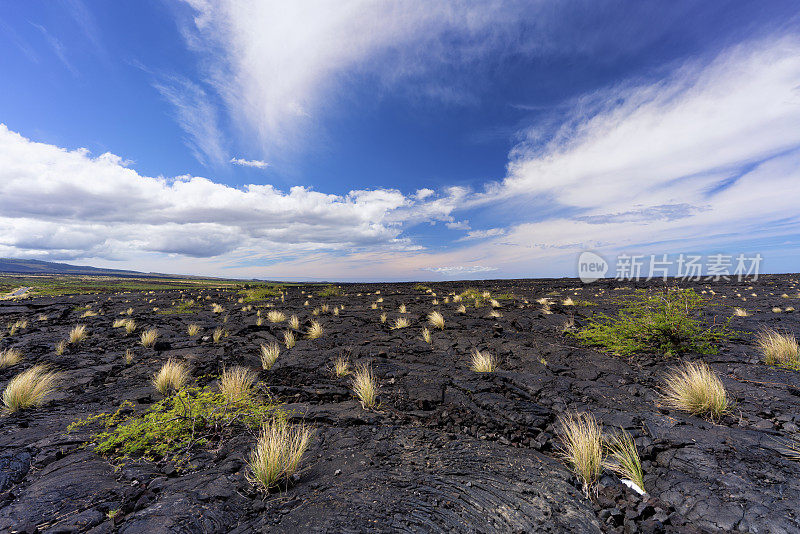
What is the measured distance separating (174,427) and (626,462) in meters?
6.60

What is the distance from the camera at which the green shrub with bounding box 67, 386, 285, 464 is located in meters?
4.46

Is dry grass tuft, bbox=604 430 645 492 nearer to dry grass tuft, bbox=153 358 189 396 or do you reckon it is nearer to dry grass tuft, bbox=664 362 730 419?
dry grass tuft, bbox=664 362 730 419

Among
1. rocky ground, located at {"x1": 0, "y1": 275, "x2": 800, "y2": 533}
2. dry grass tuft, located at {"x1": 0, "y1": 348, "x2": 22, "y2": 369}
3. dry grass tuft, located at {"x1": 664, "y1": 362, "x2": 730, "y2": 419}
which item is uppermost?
dry grass tuft, located at {"x1": 664, "y1": 362, "x2": 730, "y2": 419}

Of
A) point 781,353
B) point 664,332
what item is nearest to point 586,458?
point 664,332

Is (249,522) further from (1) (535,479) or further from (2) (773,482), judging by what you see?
(2) (773,482)

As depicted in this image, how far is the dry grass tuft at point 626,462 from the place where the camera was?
380 centimetres

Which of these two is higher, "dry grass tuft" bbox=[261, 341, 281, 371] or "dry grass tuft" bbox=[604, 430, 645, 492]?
"dry grass tuft" bbox=[604, 430, 645, 492]

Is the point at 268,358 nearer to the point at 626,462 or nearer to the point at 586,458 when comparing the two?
the point at 586,458

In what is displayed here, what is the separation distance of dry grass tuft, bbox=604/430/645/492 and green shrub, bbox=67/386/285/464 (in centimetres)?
502

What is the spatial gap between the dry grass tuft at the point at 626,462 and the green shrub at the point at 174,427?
5.02m

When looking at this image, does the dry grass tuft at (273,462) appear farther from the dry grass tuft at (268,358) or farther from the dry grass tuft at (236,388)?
the dry grass tuft at (268,358)

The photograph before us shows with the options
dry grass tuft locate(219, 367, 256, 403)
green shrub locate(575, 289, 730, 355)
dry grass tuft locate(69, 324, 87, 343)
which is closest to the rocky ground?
green shrub locate(575, 289, 730, 355)

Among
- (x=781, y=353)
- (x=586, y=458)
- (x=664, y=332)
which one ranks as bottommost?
(x=586, y=458)

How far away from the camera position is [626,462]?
3975mm
